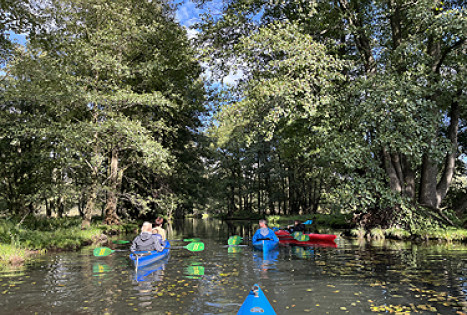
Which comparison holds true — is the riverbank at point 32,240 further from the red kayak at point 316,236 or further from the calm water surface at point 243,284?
the red kayak at point 316,236

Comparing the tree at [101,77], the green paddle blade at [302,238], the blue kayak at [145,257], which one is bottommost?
the green paddle blade at [302,238]

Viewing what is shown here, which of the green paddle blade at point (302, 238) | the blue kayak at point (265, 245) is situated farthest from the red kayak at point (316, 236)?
the blue kayak at point (265, 245)

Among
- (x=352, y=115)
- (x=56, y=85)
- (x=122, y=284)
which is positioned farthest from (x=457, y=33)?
(x=56, y=85)

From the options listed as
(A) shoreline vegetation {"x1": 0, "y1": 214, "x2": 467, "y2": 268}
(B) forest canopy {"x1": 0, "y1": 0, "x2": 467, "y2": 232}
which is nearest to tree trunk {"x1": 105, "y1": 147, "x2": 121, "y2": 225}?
(B) forest canopy {"x1": 0, "y1": 0, "x2": 467, "y2": 232}

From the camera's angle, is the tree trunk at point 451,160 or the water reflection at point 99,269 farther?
the tree trunk at point 451,160

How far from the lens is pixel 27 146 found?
24.8m

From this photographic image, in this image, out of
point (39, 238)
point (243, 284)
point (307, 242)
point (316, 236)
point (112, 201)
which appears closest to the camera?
point (243, 284)

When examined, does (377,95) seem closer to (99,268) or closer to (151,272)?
(151,272)

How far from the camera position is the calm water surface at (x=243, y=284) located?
587 cm

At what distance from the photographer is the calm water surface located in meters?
5.87

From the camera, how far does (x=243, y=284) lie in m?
7.63

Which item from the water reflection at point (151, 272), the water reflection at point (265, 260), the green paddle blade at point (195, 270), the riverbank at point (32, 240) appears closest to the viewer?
the water reflection at point (151, 272)

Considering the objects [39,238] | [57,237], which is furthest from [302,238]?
[39,238]

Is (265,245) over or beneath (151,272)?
over
